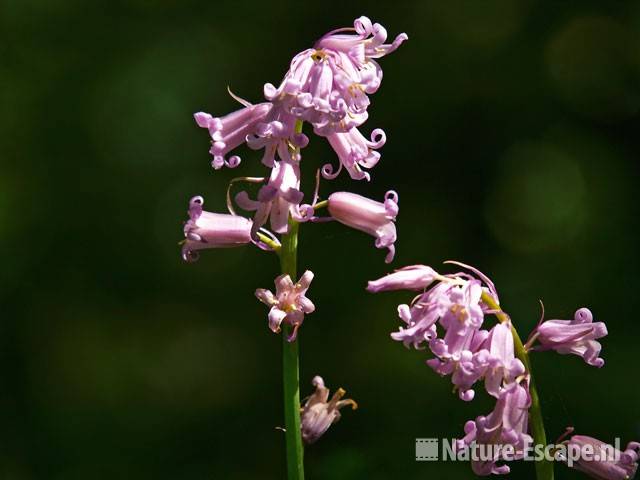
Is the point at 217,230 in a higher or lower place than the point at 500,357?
higher

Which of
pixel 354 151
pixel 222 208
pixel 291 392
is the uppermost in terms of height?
pixel 222 208

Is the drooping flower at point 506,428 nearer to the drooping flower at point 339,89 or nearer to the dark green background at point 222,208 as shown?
the drooping flower at point 339,89

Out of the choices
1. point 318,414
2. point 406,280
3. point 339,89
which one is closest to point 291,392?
point 318,414

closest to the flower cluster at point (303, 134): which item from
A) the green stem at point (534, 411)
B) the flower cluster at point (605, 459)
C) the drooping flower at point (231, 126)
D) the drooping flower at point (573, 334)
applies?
the drooping flower at point (231, 126)

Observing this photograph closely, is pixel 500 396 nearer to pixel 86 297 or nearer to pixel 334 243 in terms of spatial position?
pixel 334 243

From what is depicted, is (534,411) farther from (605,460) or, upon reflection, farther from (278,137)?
(278,137)

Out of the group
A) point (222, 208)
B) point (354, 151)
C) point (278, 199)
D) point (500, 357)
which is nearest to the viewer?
point (500, 357)

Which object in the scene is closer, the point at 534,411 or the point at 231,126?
the point at 534,411
